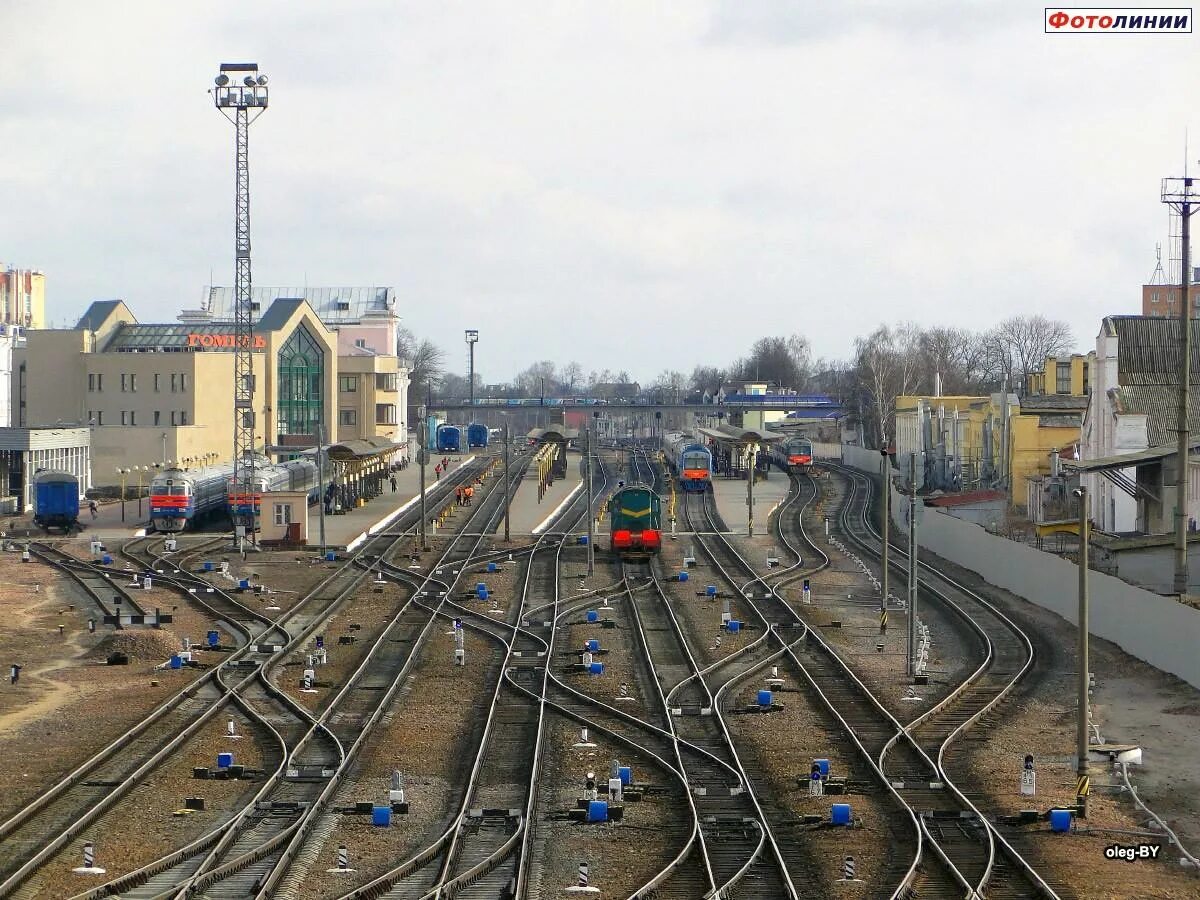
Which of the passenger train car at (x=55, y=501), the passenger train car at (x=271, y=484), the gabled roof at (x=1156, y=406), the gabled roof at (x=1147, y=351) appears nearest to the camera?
the gabled roof at (x=1156, y=406)

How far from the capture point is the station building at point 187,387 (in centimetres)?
8031

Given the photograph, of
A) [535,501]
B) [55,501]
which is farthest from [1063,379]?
[55,501]

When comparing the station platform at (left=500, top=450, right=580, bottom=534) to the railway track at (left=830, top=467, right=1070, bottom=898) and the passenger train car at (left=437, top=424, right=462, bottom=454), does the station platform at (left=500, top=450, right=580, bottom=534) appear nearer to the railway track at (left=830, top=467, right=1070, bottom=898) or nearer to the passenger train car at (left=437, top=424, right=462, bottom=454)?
the railway track at (left=830, top=467, right=1070, bottom=898)

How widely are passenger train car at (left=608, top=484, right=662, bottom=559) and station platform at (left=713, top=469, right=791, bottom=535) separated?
11.2m

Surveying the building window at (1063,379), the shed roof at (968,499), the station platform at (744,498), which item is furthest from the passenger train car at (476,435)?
the shed roof at (968,499)

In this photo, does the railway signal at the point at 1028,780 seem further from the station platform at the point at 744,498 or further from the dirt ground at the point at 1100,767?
the station platform at the point at 744,498

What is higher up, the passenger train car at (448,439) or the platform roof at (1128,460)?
the platform roof at (1128,460)

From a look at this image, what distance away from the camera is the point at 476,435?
446 ft

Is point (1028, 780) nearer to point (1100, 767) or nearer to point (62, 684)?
point (1100, 767)

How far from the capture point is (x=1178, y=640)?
2866 centimetres

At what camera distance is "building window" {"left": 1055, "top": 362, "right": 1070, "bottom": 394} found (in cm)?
8294

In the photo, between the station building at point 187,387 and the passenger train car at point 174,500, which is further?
the station building at point 187,387

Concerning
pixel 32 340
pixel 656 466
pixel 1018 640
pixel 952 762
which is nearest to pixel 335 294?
pixel 656 466

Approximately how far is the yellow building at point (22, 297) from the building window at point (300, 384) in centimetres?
6891
